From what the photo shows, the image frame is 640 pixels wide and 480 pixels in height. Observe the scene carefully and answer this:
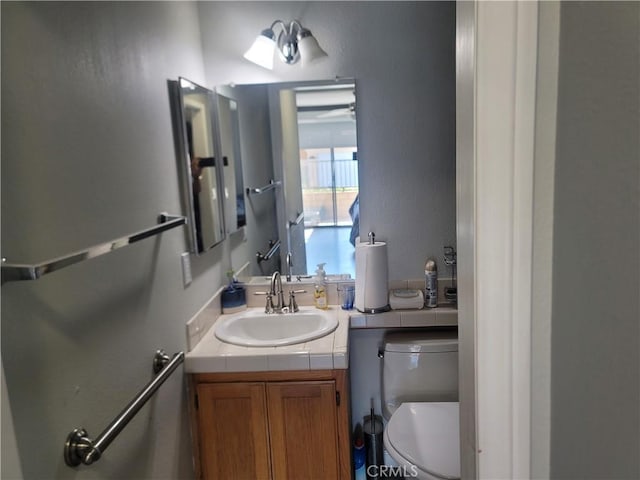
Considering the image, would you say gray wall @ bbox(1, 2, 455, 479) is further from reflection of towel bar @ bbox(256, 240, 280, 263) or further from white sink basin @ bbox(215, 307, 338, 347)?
white sink basin @ bbox(215, 307, 338, 347)

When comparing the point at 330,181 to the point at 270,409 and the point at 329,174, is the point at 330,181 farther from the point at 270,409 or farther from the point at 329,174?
the point at 270,409

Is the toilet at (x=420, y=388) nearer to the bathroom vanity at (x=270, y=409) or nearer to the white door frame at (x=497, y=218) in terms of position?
the bathroom vanity at (x=270, y=409)

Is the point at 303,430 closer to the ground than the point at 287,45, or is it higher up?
closer to the ground

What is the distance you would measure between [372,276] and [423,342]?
365 mm

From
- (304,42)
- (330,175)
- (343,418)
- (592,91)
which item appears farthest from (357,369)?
(592,91)

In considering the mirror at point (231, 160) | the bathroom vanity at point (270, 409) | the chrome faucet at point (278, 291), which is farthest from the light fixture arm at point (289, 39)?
the bathroom vanity at point (270, 409)

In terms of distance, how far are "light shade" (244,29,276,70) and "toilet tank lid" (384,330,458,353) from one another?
1.39m

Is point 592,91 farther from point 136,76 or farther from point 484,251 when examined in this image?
point 136,76

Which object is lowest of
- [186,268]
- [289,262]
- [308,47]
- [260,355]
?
[260,355]

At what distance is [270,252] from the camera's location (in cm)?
230

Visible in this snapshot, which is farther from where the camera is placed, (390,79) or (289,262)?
(289,262)

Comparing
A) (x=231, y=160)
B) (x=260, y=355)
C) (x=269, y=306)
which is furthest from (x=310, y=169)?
(x=260, y=355)

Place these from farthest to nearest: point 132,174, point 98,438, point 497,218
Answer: point 132,174
point 98,438
point 497,218

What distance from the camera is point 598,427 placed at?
58 centimetres
